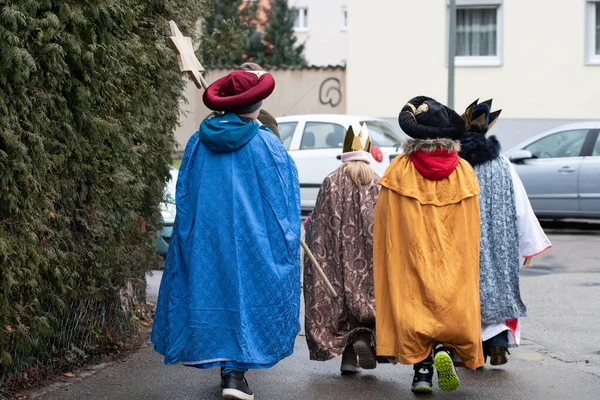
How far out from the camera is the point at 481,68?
75.5ft

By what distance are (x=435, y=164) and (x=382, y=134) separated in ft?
31.9

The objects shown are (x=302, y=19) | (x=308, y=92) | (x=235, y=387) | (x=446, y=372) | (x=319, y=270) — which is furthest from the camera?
(x=302, y=19)

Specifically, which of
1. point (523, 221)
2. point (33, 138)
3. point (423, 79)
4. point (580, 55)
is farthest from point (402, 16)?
point (33, 138)

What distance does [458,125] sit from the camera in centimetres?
601

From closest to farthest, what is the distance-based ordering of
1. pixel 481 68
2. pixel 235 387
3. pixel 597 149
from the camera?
pixel 235 387 → pixel 597 149 → pixel 481 68

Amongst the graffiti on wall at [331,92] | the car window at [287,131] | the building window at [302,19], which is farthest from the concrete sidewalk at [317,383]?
the building window at [302,19]

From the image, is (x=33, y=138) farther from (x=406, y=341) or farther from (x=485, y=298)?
(x=485, y=298)

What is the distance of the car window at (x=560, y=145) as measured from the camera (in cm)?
1455

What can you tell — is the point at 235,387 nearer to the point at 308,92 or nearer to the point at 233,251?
the point at 233,251

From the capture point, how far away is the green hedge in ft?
16.3

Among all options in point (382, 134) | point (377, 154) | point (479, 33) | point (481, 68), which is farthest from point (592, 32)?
point (377, 154)

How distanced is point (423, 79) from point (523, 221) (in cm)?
1706

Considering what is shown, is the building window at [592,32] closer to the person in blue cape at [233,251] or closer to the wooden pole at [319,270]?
the wooden pole at [319,270]

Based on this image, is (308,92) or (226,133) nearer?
(226,133)
